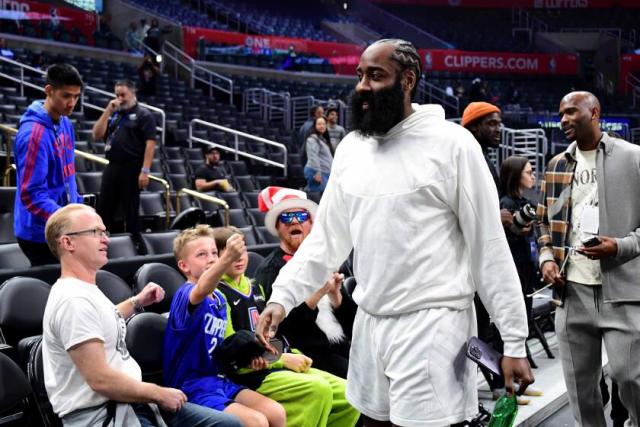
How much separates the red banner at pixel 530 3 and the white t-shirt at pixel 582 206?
26.2 m

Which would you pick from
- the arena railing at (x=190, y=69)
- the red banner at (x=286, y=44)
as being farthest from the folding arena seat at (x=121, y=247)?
the red banner at (x=286, y=44)

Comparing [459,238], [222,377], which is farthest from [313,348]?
[459,238]

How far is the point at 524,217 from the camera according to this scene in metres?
4.14

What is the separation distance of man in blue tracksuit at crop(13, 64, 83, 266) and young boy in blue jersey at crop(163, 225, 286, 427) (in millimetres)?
Answer: 933

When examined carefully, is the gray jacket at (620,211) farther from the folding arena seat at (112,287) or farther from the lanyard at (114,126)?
the lanyard at (114,126)

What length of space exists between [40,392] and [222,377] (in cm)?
76

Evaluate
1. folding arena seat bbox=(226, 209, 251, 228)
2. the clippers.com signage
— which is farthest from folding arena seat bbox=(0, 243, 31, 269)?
the clippers.com signage

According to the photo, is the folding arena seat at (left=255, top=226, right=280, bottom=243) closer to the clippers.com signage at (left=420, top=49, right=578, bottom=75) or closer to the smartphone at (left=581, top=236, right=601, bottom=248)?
the smartphone at (left=581, top=236, right=601, bottom=248)

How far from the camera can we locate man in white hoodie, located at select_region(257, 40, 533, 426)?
2.23 metres

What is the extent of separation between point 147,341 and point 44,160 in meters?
1.10

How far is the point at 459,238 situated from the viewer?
2.36 meters

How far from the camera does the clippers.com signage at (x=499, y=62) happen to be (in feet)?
79.4

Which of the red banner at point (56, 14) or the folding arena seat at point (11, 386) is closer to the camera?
the folding arena seat at point (11, 386)

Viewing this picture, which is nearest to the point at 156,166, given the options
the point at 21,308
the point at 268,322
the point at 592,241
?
the point at 21,308
